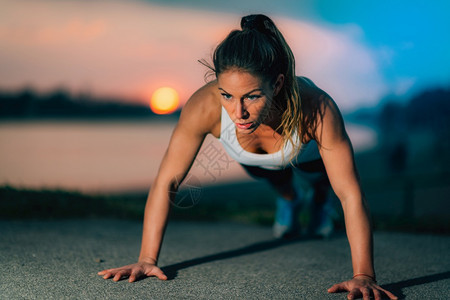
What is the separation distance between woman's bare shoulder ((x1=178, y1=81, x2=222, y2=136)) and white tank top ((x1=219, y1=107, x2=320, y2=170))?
6cm

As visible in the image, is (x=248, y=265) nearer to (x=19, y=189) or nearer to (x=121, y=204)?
(x=121, y=204)

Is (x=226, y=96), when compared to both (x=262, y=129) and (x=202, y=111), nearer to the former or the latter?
(x=202, y=111)

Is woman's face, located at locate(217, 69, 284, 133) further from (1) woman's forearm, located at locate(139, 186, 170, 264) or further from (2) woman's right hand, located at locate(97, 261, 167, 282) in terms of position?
(2) woman's right hand, located at locate(97, 261, 167, 282)

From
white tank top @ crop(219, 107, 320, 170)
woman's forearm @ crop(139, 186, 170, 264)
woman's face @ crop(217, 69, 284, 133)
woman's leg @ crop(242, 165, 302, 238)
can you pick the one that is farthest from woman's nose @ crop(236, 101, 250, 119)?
woman's leg @ crop(242, 165, 302, 238)

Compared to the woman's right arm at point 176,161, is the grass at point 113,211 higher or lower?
lower

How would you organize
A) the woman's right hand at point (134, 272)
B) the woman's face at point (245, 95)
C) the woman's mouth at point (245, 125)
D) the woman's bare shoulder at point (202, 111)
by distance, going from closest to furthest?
1. the woman's face at point (245, 95)
2. the woman's mouth at point (245, 125)
3. the woman's right hand at point (134, 272)
4. the woman's bare shoulder at point (202, 111)

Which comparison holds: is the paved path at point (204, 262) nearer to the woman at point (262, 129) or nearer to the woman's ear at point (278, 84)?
the woman at point (262, 129)

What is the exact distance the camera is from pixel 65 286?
87.9 inches

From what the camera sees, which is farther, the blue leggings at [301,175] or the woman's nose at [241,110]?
the blue leggings at [301,175]

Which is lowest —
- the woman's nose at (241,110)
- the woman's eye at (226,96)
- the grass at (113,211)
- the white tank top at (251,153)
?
the grass at (113,211)

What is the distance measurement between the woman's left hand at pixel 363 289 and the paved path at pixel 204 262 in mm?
56

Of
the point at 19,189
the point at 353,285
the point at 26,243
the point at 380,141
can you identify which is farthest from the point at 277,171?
the point at 380,141

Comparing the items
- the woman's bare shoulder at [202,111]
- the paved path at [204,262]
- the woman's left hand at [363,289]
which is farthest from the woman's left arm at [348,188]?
the woman's bare shoulder at [202,111]

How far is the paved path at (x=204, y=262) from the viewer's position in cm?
224
